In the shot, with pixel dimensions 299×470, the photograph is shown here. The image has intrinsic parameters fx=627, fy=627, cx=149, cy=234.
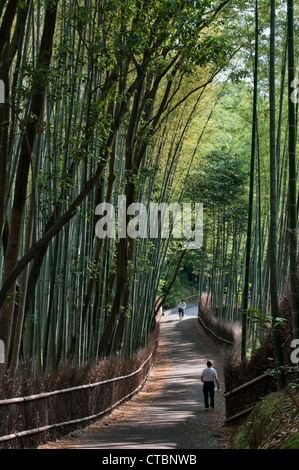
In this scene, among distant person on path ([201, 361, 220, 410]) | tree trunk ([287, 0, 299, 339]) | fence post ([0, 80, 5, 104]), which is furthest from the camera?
distant person on path ([201, 361, 220, 410])

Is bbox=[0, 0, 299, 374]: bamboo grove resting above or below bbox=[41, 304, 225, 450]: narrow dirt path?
above

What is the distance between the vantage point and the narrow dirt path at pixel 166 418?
19.2 feet

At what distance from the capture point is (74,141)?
16.5 feet

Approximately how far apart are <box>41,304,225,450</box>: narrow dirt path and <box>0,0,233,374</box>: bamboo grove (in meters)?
0.87

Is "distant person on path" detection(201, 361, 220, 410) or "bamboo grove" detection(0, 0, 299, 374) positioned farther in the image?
"distant person on path" detection(201, 361, 220, 410)

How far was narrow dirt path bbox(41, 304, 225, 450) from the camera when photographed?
5.86 m

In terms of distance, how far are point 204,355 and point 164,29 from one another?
1259cm

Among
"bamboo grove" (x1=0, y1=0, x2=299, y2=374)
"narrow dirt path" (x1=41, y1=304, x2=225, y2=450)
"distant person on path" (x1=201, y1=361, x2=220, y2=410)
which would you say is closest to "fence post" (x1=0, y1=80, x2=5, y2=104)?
"bamboo grove" (x1=0, y1=0, x2=299, y2=374)

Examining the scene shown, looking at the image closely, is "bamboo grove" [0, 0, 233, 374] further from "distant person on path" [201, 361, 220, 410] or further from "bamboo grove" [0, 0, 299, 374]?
"distant person on path" [201, 361, 220, 410]

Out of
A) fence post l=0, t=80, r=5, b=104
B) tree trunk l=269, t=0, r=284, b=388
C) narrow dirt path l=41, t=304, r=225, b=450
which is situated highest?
fence post l=0, t=80, r=5, b=104

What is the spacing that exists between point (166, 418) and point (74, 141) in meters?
4.40

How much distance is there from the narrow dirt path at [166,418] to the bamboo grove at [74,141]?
0.87m

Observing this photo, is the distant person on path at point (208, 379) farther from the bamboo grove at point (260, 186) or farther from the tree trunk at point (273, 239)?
the tree trunk at point (273, 239)
